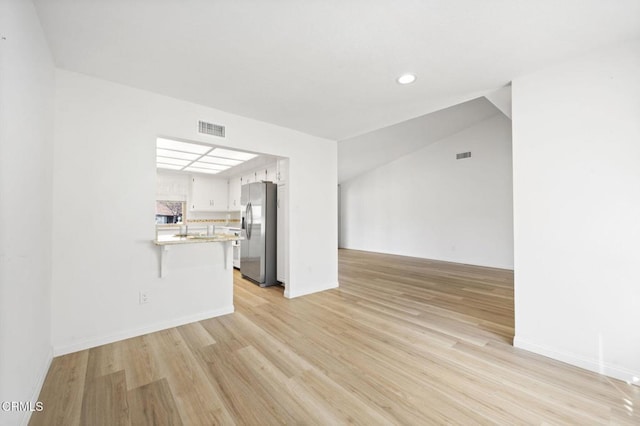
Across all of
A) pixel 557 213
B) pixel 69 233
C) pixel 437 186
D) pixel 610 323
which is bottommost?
pixel 610 323

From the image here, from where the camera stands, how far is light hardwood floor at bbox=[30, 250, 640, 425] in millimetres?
1579

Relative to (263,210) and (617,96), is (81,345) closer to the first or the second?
(263,210)

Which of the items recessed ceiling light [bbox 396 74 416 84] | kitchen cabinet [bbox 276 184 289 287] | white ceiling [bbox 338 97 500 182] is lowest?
kitchen cabinet [bbox 276 184 289 287]

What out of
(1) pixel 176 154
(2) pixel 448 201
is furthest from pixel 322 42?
(2) pixel 448 201

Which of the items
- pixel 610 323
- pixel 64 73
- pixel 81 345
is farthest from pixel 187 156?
pixel 610 323

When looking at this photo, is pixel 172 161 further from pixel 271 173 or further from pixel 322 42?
pixel 322 42

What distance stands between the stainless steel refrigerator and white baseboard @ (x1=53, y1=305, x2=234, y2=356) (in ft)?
4.21

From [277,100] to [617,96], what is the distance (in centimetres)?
298

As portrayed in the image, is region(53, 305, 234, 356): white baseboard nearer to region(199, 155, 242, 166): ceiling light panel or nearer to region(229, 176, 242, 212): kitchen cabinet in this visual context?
region(199, 155, 242, 166): ceiling light panel

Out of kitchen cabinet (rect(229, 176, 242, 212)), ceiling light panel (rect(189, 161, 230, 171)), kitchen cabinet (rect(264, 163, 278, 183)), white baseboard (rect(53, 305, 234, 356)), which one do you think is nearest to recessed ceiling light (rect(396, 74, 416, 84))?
kitchen cabinet (rect(264, 163, 278, 183))

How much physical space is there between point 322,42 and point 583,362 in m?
3.30

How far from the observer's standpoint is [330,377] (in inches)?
77.0

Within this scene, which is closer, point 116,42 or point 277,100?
point 116,42

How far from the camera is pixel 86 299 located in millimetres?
2350
